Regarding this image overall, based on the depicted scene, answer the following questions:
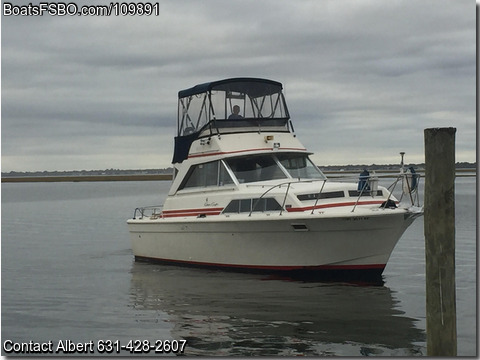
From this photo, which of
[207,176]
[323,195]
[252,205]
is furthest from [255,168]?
[323,195]

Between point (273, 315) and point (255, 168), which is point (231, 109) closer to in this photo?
point (255, 168)

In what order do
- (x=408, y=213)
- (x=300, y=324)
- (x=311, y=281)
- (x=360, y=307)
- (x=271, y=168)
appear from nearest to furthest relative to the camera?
(x=300, y=324) → (x=360, y=307) → (x=408, y=213) → (x=311, y=281) → (x=271, y=168)

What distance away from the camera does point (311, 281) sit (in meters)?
15.8

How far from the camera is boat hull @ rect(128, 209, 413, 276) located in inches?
587

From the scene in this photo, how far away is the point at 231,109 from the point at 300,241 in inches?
201

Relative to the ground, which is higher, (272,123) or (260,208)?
(272,123)

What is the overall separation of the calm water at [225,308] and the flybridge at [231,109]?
388 cm

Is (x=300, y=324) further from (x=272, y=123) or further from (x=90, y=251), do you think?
(x=90, y=251)

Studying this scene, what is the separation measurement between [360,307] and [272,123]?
6831 mm

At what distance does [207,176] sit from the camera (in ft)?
60.5

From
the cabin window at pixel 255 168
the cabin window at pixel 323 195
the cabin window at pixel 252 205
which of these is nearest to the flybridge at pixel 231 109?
the cabin window at pixel 255 168

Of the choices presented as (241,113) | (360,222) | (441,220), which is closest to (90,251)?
(241,113)

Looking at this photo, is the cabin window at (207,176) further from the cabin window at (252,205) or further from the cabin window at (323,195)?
the cabin window at (323,195)

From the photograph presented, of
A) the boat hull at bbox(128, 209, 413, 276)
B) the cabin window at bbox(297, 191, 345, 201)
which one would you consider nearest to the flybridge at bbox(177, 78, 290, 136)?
the boat hull at bbox(128, 209, 413, 276)
